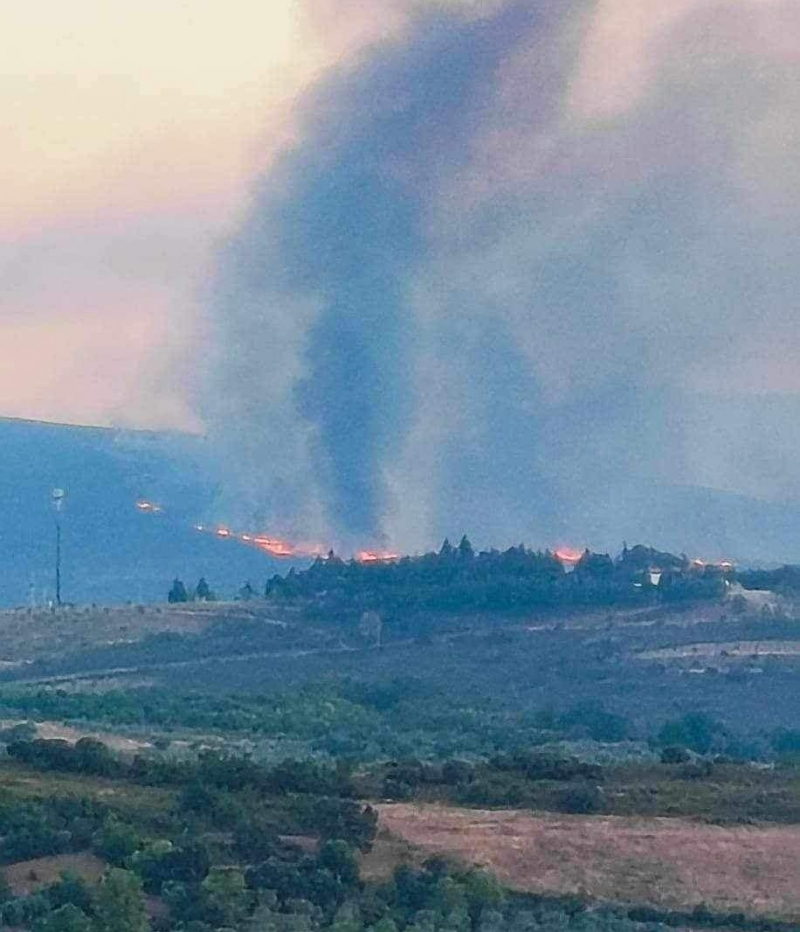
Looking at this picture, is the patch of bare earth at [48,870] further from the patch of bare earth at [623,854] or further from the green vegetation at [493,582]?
the green vegetation at [493,582]

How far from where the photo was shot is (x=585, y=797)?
146 feet

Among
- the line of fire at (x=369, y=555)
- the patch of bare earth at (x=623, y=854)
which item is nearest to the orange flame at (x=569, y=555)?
the line of fire at (x=369, y=555)

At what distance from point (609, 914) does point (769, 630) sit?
71870mm

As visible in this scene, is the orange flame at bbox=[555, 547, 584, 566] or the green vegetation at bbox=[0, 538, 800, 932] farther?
the orange flame at bbox=[555, 547, 584, 566]

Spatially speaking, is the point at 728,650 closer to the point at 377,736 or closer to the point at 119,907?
the point at 377,736

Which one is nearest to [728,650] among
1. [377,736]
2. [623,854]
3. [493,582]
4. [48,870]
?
[493,582]

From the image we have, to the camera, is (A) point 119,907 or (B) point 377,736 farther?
(B) point 377,736

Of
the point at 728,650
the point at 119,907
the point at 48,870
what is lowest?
the point at 119,907

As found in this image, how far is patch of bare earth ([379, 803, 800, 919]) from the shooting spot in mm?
38656

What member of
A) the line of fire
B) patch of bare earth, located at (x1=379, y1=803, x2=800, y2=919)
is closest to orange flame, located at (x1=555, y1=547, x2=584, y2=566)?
the line of fire

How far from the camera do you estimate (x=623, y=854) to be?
134 ft

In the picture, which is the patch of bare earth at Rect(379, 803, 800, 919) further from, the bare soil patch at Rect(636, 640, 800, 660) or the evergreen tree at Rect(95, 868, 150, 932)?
the bare soil patch at Rect(636, 640, 800, 660)

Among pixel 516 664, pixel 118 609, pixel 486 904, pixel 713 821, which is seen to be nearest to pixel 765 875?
pixel 713 821

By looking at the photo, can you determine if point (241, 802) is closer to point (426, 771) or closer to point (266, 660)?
point (426, 771)
